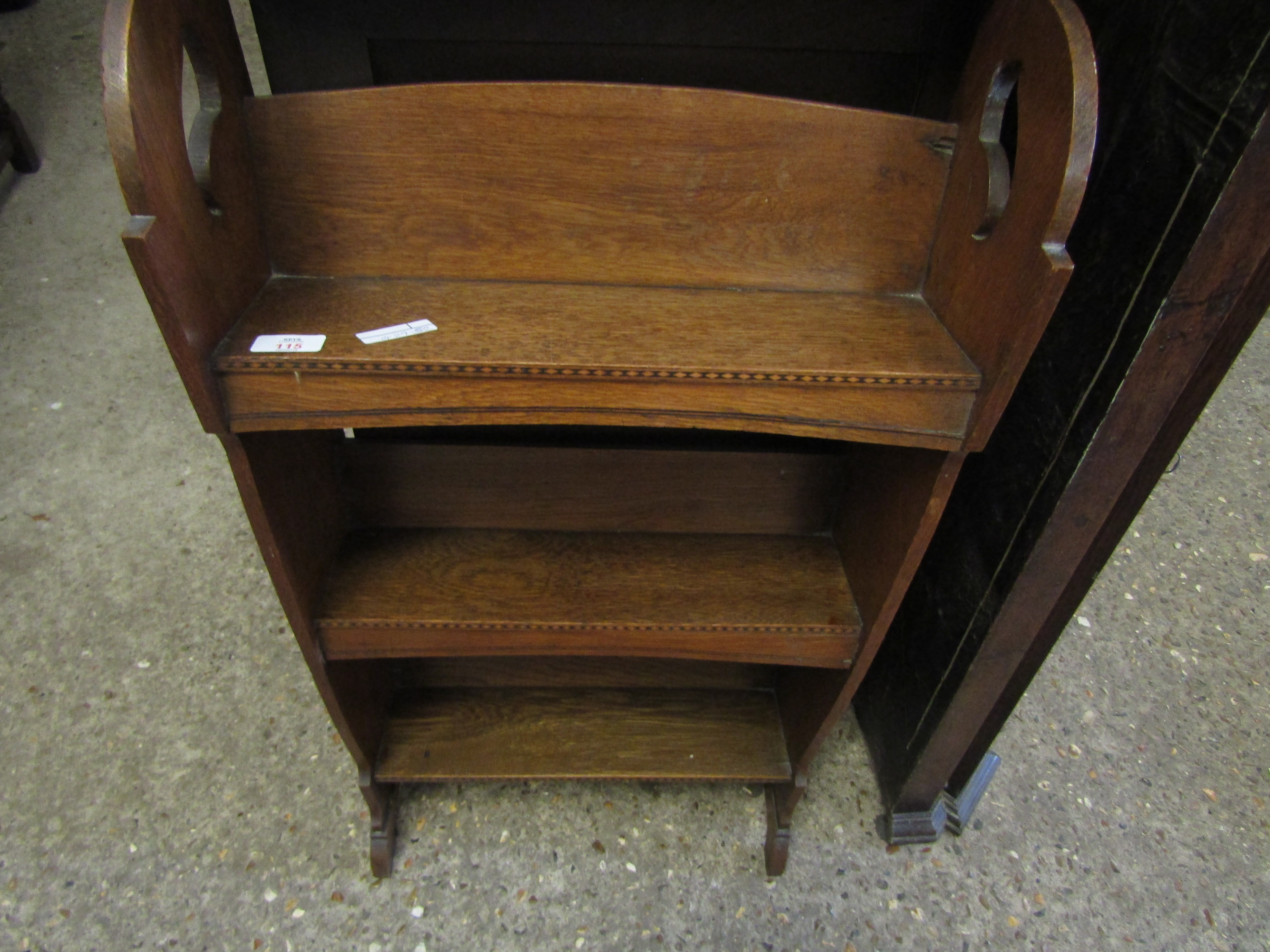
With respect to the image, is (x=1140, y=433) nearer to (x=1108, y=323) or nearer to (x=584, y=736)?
(x=1108, y=323)

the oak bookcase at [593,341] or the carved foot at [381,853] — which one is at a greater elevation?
the oak bookcase at [593,341]

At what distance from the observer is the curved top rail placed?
706 mm

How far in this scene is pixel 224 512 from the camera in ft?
6.59

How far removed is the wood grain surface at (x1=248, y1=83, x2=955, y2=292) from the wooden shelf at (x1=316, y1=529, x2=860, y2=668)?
43 cm

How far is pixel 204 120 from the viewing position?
2.63ft

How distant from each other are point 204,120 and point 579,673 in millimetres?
1034

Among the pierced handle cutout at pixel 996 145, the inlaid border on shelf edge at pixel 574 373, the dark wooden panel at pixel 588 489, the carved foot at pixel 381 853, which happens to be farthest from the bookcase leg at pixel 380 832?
the pierced handle cutout at pixel 996 145

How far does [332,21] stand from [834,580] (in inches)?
40.3

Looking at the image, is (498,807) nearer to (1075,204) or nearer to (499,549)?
(499,549)

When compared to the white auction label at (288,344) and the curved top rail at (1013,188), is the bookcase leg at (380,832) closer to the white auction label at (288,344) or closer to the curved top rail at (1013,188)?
the white auction label at (288,344)

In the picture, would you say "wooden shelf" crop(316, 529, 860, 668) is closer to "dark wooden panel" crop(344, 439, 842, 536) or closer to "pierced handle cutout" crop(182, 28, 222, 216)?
"dark wooden panel" crop(344, 439, 842, 536)

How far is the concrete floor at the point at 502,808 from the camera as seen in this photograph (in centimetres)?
127

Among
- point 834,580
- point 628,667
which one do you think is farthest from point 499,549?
point 834,580

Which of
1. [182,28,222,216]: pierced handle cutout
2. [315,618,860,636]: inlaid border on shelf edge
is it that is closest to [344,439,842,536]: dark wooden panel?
[315,618,860,636]: inlaid border on shelf edge
